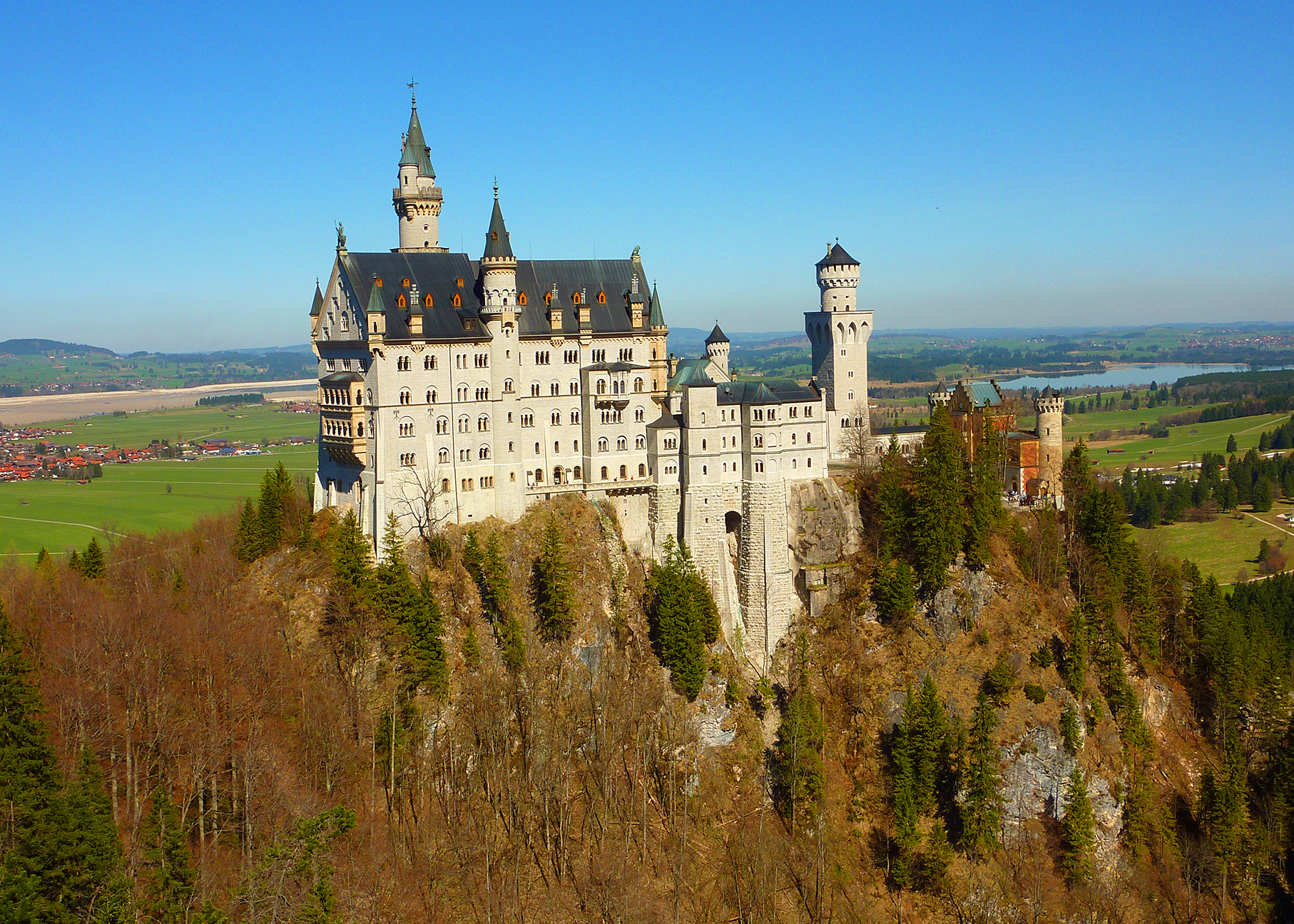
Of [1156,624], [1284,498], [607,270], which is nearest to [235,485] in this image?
[607,270]

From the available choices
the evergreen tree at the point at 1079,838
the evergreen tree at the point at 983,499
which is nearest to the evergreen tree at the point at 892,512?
the evergreen tree at the point at 983,499

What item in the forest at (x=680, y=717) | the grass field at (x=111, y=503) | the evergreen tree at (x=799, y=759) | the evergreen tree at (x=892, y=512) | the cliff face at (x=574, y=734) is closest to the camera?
the cliff face at (x=574, y=734)

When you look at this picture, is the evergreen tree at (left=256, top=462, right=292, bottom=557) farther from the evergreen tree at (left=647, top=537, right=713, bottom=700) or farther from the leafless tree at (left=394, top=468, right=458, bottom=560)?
the evergreen tree at (left=647, top=537, right=713, bottom=700)

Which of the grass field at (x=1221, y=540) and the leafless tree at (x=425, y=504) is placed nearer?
the leafless tree at (x=425, y=504)

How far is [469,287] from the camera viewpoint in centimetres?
8331

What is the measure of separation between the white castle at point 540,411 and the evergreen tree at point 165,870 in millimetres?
26412

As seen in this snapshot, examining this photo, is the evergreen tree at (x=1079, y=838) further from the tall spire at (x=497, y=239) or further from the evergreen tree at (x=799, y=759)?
the tall spire at (x=497, y=239)

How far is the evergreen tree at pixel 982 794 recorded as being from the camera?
243 ft

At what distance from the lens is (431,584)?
76125mm

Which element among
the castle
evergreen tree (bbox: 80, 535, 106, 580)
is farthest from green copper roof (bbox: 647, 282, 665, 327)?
evergreen tree (bbox: 80, 535, 106, 580)

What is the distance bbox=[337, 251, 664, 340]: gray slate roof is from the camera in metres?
79.5

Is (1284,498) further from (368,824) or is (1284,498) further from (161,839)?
(161,839)

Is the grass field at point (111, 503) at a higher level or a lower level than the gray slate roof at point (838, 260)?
lower

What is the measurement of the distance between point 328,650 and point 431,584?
7.49m
